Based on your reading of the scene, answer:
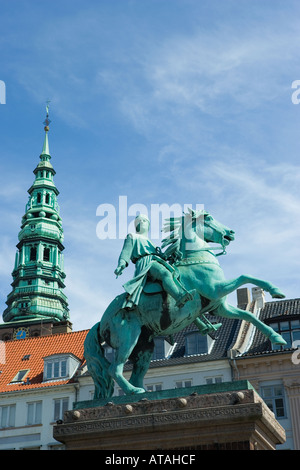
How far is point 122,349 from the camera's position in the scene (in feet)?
53.4

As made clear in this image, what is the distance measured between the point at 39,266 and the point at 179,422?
77.3 metres

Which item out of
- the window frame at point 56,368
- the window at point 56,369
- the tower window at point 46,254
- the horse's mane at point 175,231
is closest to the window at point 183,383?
the window frame at point 56,368

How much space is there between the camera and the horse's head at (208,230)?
58.4ft

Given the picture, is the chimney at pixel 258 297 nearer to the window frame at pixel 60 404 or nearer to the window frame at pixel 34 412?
the window frame at pixel 60 404

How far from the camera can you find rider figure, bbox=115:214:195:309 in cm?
1622

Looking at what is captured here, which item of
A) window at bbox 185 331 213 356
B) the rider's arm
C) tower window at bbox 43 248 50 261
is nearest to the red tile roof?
window at bbox 185 331 213 356

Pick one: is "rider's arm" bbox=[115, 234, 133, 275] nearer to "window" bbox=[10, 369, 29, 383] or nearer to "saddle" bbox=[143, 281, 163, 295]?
"saddle" bbox=[143, 281, 163, 295]

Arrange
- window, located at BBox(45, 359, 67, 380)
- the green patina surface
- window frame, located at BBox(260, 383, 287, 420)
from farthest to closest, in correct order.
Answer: window, located at BBox(45, 359, 67, 380) < window frame, located at BBox(260, 383, 287, 420) < the green patina surface

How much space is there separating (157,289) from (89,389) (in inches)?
1232

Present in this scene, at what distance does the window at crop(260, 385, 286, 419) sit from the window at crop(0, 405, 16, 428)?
1566 cm

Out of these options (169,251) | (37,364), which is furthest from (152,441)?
(37,364)

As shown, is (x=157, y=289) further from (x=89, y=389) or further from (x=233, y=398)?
(x=89, y=389)

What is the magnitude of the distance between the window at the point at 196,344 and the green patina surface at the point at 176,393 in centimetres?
3093

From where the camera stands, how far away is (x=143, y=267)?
17.0m
